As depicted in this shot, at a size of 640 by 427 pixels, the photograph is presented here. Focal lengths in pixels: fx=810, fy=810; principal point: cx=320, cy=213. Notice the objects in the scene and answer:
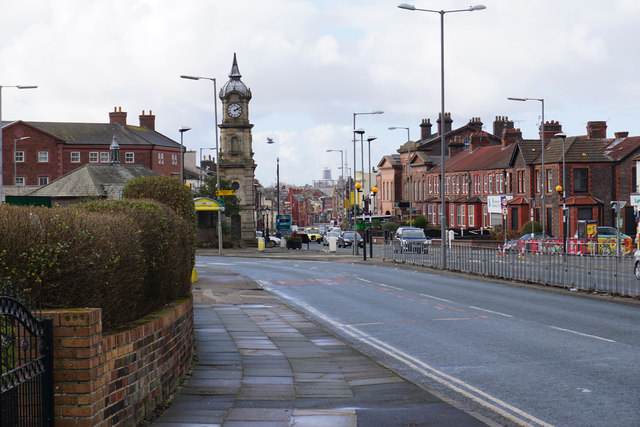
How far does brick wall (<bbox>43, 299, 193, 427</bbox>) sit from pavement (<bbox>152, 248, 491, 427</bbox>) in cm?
47

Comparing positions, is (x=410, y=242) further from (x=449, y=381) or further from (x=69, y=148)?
(x=69, y=148)

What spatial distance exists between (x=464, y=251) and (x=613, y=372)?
75.3 feet

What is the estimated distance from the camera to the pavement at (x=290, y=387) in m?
9.09

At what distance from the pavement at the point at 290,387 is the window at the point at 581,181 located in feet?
166

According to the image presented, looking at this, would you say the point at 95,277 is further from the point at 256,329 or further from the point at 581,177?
the point at 581,177

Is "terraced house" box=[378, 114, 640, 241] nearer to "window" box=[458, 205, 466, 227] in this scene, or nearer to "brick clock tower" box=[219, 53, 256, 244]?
"window" box=[458, 205, 466, 227]

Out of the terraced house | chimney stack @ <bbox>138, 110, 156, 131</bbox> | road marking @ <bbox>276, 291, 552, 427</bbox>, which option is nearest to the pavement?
road marking @ <bbox>276, 291, 552, 427</bbox>

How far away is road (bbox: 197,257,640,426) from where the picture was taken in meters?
10.3

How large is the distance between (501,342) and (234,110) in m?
56.7

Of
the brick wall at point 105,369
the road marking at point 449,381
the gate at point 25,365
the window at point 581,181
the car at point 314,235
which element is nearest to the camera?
the gate at point 25,365

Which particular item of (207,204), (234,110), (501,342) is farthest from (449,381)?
(234,110)

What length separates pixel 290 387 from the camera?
11.1 meters

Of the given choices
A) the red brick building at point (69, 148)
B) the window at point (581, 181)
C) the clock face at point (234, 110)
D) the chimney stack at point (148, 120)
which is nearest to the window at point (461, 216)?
→ the window at point (581, 181)

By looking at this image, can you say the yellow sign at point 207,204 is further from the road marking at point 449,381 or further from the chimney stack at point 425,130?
the chimney stack at point 425,130
